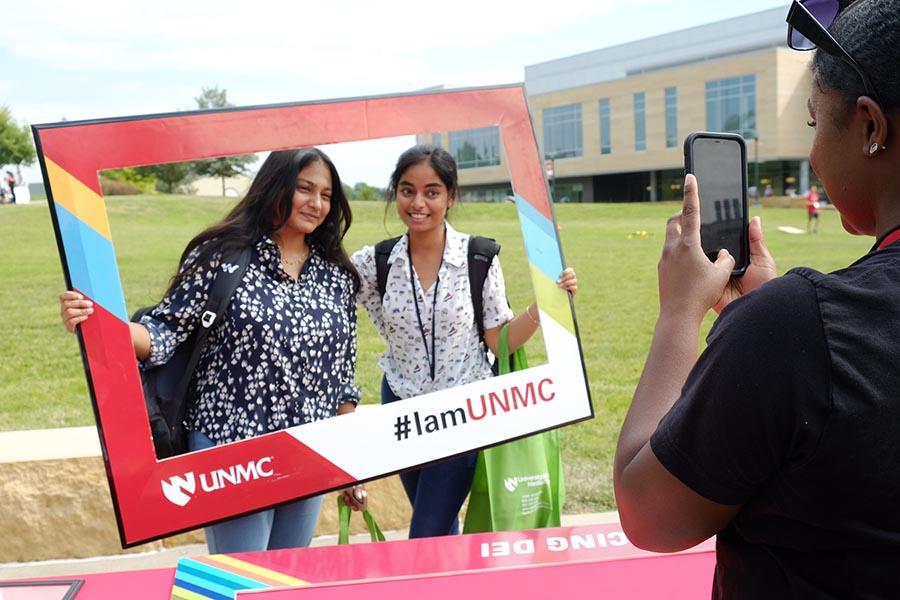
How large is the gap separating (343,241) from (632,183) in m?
52.7

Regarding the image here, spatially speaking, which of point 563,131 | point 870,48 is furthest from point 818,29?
point 563,131

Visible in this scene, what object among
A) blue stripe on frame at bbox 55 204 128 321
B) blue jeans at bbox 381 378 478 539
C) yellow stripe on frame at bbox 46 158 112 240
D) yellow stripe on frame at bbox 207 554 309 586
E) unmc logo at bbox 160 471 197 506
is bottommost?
blue jeans at bbox 381 378 478 539

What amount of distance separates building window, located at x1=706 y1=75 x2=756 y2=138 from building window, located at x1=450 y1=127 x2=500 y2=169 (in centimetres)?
4779

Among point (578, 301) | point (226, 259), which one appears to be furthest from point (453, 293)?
point (578, 301)

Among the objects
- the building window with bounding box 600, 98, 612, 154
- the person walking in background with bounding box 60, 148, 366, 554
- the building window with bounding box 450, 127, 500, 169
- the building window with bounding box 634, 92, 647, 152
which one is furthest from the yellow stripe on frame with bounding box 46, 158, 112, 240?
the building window with bounding box 600, 98, 612, 154

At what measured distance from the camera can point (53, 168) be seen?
6.82 ft

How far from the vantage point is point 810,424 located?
86 cm

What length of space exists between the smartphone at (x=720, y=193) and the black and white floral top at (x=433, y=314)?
1.35 metres

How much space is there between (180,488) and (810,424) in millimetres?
1770

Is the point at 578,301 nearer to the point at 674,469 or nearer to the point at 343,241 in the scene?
the point at 343,241

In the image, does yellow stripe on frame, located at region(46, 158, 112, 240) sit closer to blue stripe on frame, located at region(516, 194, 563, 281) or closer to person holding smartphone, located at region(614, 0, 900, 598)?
blue stripe on frame, located at region(516, 194, 563, 281)

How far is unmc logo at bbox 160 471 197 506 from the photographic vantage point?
2.19 metres

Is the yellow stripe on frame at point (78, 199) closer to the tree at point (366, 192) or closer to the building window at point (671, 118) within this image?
the tree at point (366, 192)

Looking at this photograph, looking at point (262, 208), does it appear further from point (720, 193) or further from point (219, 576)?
point (720, 193)
